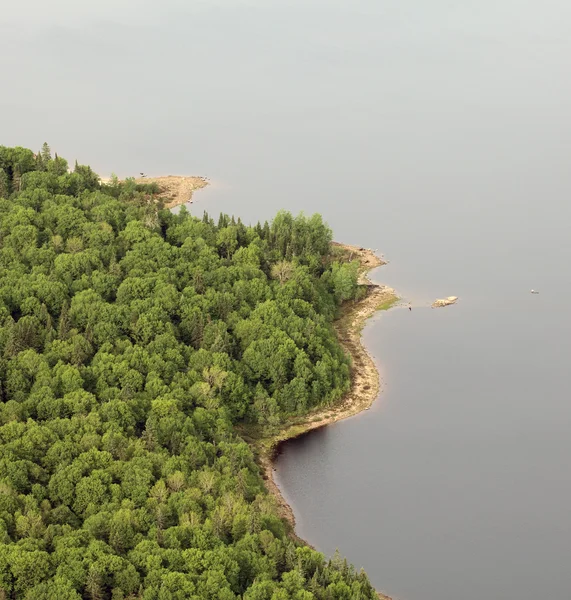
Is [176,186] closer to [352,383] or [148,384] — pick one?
[352,383]

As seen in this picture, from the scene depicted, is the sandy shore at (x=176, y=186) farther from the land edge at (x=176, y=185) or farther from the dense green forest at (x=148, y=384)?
the dense green forest at (x=148, y=384)

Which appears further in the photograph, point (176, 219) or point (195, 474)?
point (176, 219)

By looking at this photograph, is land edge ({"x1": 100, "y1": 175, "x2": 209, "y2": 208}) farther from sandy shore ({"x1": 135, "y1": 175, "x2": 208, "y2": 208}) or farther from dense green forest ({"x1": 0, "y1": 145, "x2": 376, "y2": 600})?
dense green forest ({"x1": 0, "y1": 145, "x2": 376, "y2": 600})

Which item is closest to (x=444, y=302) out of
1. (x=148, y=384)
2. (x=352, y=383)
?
(x=352, y=383)

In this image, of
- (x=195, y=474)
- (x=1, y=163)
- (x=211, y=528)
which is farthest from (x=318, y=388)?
(x=1, y=163)

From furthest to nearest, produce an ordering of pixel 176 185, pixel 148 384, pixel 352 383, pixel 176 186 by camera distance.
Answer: pixel 176 185 → pixel 176 186 → pixel 352 383 → pixel 148 384

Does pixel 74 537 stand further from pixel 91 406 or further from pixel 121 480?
pixel 91 406
